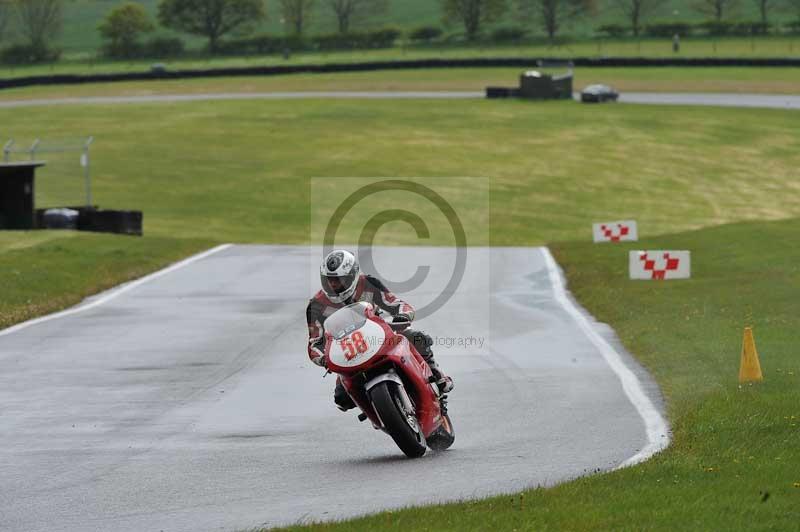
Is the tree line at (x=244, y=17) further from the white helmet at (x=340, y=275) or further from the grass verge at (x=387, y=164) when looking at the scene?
the white helmet at (x=340, y=275)

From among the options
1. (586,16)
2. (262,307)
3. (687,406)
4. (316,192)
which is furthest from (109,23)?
(687,406)

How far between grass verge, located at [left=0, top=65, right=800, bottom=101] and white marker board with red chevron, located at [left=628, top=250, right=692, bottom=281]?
2124 inches

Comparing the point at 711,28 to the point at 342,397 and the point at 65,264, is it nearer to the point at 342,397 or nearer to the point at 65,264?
the point at 65,264

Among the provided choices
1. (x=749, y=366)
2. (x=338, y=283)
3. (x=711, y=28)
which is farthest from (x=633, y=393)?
(x=711, y=28)

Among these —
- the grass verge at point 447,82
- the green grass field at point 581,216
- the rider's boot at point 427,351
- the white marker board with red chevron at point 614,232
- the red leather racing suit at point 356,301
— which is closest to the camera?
the green grass field at point 581,216

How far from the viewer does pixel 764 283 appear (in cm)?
2350

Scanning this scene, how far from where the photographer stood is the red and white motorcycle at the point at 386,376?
392 inches

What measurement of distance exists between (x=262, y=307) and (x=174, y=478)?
1249 cm

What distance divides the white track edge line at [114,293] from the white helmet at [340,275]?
10406 mm

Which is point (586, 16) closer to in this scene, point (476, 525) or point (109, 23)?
point (109, 23)

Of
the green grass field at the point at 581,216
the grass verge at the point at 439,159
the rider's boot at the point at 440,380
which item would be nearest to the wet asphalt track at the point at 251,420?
the rider's boot at the point at 440,380

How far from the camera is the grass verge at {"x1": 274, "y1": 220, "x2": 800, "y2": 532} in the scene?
7.92m

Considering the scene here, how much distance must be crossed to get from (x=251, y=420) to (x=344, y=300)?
8.27ft

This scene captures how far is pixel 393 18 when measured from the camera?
499 feet
